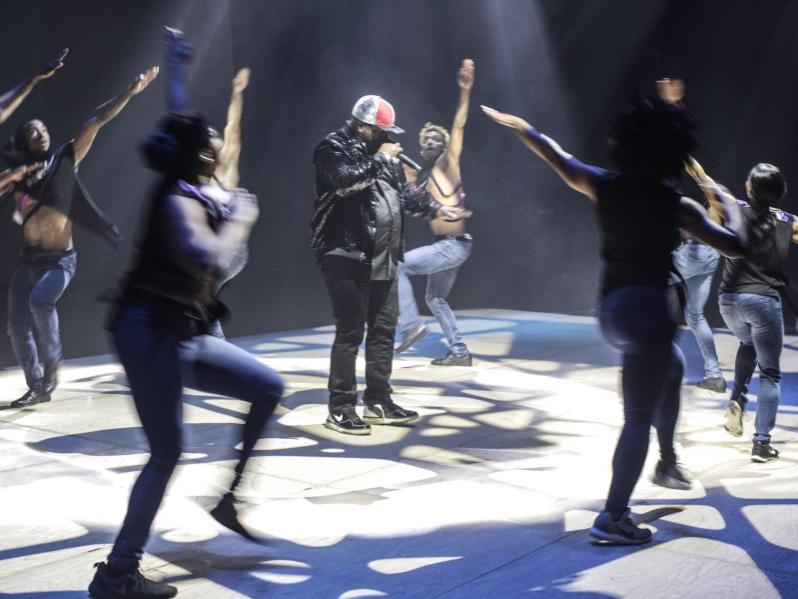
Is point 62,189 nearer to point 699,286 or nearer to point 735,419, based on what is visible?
point 735,419

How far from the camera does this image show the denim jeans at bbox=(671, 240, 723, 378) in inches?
304

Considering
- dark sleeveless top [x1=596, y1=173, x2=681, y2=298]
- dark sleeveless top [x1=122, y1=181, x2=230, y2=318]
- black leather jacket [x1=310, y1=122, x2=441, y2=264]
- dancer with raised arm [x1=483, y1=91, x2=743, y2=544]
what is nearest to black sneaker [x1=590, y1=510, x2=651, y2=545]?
dancer with raised arm [x1=483, y1=91, x2=743, y2=544]

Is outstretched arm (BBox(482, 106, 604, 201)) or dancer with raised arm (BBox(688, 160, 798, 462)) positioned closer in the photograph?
outstretched arm (BBox(482, 106, 604, 201))

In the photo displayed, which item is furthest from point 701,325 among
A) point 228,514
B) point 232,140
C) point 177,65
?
point 177,65

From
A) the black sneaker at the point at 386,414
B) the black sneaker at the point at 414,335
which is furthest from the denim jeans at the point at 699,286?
the black sneaker at the point at 386,414

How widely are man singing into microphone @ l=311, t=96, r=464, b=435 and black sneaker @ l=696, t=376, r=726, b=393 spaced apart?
8.59ft

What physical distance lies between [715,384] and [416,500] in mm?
3673

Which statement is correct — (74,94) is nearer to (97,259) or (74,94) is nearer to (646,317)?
(97,259)

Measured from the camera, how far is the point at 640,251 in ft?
13.3

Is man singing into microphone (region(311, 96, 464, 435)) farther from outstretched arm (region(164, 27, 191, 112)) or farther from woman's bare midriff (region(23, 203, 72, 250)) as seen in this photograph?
woman's bare midriff (region(23, 203, 72, 250))

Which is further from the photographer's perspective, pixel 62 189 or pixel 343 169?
pixel 62 189

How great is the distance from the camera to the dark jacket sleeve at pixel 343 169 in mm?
5902

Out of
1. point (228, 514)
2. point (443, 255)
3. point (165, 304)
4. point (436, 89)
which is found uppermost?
point (436, 89)

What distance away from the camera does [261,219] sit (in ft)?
A: 55.0
